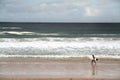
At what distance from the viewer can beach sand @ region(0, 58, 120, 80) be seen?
2715mm

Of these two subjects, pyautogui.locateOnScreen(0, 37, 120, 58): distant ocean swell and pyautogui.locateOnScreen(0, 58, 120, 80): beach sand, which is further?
pyautogui.locateOnScreen(0, 37, 120, 58): distant ocean swell

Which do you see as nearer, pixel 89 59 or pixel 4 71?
pixel 89 59

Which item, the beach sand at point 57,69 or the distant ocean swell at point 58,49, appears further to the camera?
the distant ocean swell at point 58,49

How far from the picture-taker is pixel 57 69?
2.99m

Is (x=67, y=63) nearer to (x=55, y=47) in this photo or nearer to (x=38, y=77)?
(x=38, y=77)

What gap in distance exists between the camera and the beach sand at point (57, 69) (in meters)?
2.71

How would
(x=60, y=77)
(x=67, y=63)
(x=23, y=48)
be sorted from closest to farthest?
1. (x=60, y=77)
2. (x=67, y=63)
3. (x=23, y=48)

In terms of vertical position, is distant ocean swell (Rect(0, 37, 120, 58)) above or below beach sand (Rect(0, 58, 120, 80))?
above

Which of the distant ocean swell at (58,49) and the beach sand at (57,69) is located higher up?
the distant ocean swell at (58,49)

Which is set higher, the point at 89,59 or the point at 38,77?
the point at 89,59

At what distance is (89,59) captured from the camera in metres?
2.74

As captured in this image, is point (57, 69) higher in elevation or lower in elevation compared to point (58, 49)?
lower

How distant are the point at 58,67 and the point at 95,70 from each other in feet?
1.21

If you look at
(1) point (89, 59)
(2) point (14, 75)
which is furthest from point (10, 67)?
(1) point (89, 59)
